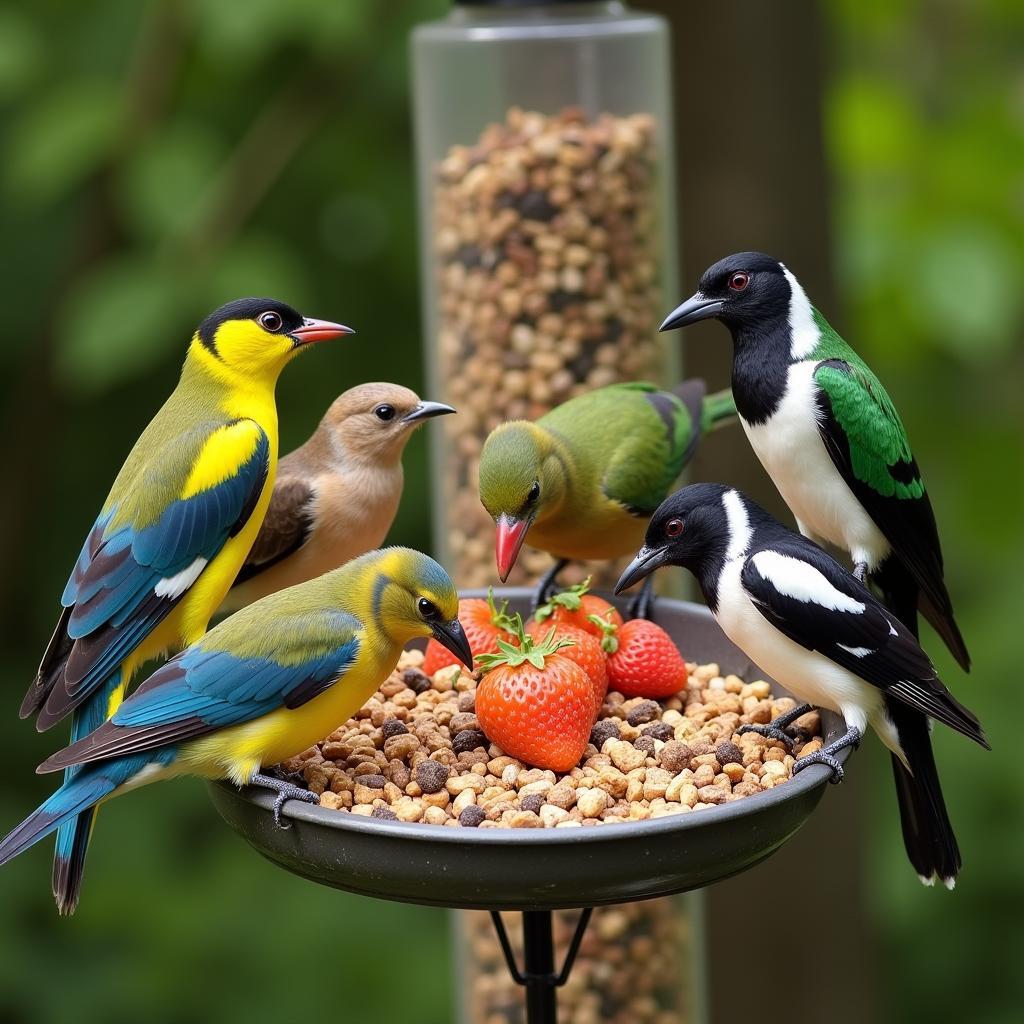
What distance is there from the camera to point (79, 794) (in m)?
2.74

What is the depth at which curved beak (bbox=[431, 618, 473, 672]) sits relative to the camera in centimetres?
292

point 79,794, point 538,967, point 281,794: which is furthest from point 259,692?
point 538,967

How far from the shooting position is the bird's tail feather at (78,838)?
304 cm

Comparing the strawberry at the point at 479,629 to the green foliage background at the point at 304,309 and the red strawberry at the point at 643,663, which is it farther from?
the green foliage background at the point at 304,309

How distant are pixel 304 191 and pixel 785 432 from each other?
149 inches

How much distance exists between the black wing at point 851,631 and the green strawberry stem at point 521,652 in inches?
16.4

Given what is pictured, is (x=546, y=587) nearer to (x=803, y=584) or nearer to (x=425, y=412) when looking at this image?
(x=425, y=412)

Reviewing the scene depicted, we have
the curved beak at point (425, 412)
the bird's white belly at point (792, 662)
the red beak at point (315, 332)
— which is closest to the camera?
the bird's white belly at point (792, 662)

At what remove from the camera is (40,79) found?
5.87 metres

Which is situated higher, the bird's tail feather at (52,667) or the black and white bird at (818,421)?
the black and white bird at (818,421)

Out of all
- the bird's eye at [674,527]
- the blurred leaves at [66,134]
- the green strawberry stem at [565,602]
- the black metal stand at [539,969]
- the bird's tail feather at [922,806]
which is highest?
the blurred leaves at [66,134]

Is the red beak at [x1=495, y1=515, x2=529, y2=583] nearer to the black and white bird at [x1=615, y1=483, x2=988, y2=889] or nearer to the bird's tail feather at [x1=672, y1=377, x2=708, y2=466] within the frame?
the black and white bird at [x1=615, y1=483, x2=988, y2=889]

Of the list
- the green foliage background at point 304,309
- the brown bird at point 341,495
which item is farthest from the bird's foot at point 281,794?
the green foliage background at point 304,309

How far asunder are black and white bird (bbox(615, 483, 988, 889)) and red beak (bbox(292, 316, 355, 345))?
2.52 ft
